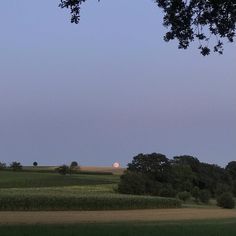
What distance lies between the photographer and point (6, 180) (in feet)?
344

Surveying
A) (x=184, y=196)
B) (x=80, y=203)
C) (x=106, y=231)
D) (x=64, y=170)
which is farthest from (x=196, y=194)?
(x=106, y=231)

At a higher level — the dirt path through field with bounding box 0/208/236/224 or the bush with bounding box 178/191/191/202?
the bush with bounding box 178/191/191/202

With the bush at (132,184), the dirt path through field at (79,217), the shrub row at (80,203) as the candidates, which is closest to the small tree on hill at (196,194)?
the bush at (132,184)

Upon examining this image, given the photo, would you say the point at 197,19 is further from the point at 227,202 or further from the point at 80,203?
the point at 227,202

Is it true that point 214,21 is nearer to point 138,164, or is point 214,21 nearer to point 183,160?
point 138,164

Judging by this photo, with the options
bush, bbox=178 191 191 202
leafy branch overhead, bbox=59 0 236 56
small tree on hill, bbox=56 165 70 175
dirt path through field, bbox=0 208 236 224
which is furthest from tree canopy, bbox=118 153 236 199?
leafy branch overhead, bbox=59 0 236 56

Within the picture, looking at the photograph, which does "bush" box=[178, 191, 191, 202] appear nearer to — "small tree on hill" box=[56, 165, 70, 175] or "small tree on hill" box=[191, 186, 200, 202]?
"small tree on hill" box=[191, 186, 200, 202]

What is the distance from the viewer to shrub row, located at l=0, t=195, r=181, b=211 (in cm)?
6200

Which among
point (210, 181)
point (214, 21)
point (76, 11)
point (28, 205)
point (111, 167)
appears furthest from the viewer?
point (111, 167)

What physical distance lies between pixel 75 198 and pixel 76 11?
5603cm

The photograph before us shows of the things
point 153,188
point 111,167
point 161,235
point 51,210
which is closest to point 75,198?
point 51,210

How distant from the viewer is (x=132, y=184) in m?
94.9

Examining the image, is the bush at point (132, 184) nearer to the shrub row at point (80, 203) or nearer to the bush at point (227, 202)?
the bush at point (227, 202)

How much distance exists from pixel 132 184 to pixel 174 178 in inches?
612
